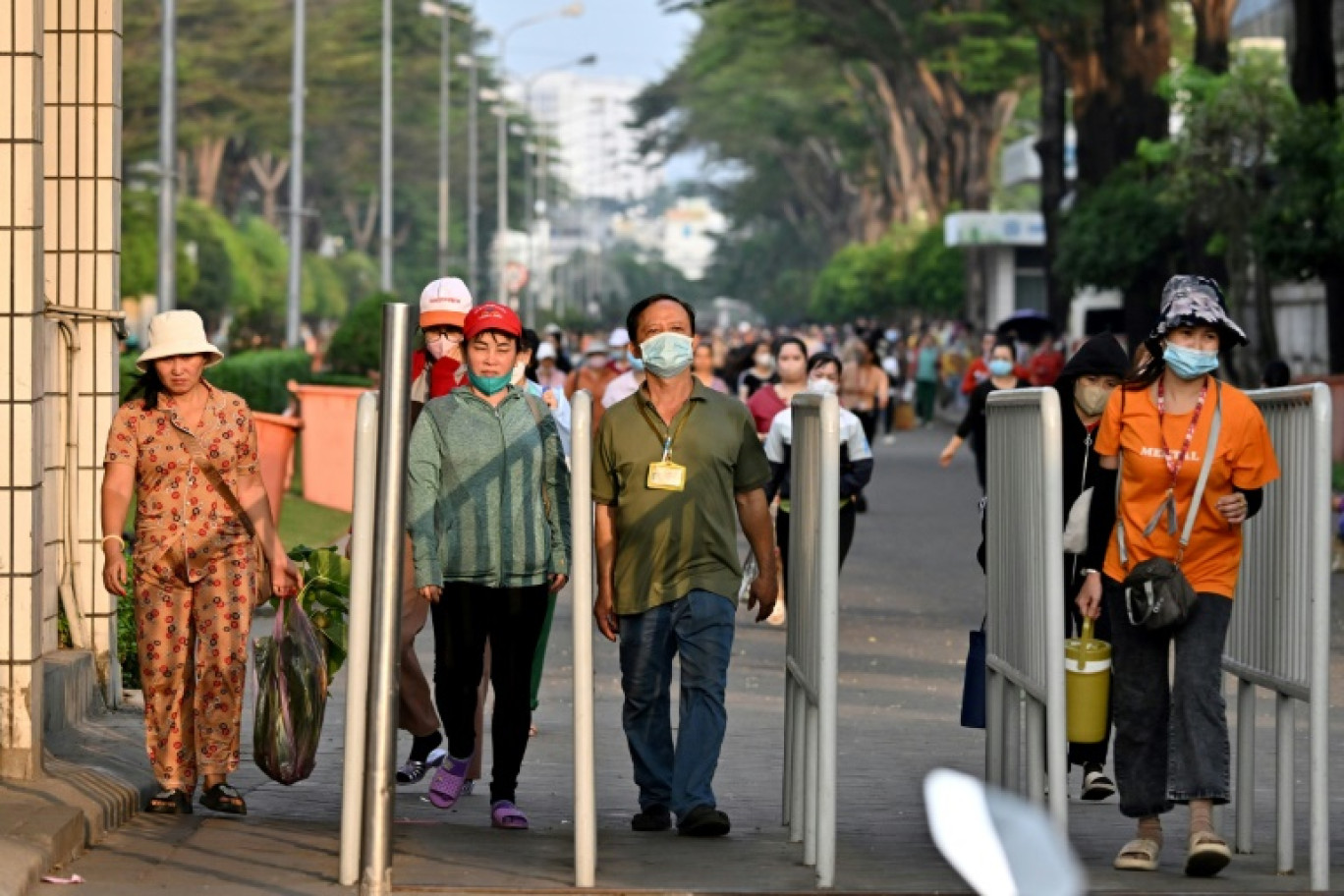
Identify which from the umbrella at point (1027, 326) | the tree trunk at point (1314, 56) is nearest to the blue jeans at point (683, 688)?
the tree trunk at point (1314, 56)

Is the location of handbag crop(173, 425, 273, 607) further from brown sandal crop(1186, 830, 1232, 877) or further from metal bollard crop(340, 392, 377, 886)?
brown sandal crop(1186, 830, 1232, 877)

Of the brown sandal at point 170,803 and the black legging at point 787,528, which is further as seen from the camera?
the black legging at point 787,528

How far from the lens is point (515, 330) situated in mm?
8188

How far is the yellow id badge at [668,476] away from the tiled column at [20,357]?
1.77 meters

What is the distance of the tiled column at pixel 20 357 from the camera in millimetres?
8164

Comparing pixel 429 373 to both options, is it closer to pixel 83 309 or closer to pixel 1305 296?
pixel 83 309

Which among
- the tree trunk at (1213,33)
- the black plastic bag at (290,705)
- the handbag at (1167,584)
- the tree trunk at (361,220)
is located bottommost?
the black plastic bag at (290,705)

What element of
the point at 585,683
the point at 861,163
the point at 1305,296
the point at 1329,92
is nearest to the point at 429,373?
the point at 585,683

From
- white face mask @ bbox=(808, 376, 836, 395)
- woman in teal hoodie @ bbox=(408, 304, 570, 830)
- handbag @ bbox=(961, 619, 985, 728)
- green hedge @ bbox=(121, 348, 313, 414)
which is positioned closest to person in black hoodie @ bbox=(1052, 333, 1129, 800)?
handbag @ bbox=(961, 619, 985, 728)

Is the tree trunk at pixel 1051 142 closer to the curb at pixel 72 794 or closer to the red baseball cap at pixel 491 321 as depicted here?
the curb at pixel 72 794

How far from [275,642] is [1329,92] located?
72.5ft

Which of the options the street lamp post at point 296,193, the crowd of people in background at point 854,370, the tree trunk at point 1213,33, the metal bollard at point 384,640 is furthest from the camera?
the street lamp post at point 296,193

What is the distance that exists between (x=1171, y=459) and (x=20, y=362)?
10.6ft

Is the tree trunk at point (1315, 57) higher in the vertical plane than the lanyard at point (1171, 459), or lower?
higher
